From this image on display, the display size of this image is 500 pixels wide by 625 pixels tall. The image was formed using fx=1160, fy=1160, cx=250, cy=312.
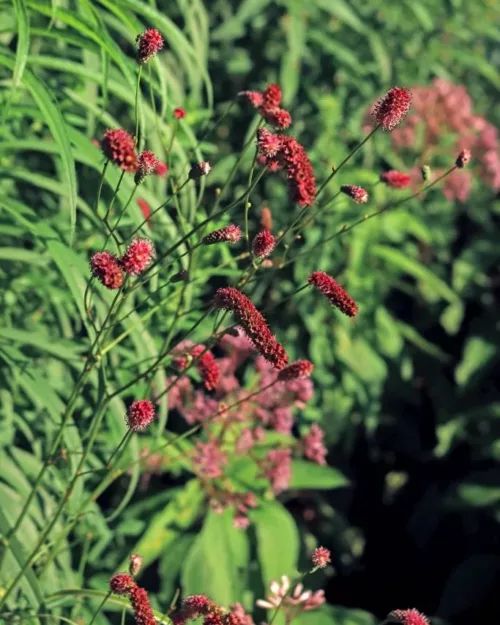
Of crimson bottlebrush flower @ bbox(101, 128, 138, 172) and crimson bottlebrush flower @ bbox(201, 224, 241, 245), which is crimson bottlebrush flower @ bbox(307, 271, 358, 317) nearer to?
crimson bottlebrush flower @ bbox(201, 224, 241, 245)

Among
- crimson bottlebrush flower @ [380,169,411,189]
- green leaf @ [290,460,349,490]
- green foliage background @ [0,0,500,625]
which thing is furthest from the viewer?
green leaf @ [290,460,349,490]

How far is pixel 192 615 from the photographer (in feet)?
5.47

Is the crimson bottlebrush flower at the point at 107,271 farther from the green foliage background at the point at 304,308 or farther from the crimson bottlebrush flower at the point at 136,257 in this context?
the green foliage background at the point at 304,308

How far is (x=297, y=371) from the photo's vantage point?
6.54ft

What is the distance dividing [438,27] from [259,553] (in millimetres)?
2289

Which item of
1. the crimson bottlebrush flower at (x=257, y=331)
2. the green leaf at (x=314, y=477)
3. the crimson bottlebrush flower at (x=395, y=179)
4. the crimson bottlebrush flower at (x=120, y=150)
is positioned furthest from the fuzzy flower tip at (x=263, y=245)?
the green leaf at (x=314, y=477)

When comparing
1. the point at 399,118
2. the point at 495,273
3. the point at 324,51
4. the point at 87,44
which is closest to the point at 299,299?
the point at 324,51

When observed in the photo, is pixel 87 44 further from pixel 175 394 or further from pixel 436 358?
pixel 436 358

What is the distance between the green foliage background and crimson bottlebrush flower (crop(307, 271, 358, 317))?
0.50 metres

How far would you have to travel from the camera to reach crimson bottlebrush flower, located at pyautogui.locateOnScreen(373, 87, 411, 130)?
1803 millimetres

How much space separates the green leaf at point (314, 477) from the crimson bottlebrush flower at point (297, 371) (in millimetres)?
1553

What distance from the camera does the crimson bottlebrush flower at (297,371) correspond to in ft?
6.48

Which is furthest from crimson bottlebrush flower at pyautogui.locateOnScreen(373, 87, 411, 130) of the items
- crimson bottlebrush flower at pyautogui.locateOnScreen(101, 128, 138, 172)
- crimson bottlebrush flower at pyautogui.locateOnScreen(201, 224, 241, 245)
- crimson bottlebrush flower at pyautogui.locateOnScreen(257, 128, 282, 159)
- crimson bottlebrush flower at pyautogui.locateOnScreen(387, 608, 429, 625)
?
crimson bottlebrush flower at pyautogui.locateOnScreen(387, 608, 429, 625)

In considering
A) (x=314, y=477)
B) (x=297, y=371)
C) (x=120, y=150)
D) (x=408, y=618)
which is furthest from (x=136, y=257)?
(x=314, y=477)
